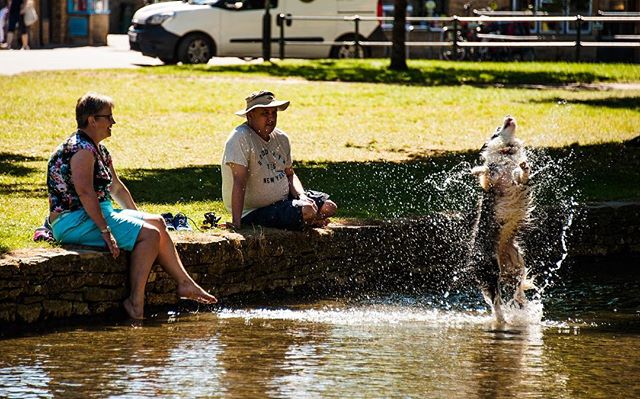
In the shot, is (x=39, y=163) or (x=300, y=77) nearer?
(x=39, y=163)

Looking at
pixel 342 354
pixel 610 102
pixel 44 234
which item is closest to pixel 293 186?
pixel 44 234

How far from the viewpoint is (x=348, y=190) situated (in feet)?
41.8

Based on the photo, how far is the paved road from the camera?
2773 cm

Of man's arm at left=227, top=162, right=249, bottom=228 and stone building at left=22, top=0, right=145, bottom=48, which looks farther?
stone building at left=22, top=0, right=145, bottom=48

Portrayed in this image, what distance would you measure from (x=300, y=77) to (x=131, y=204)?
1568 cm

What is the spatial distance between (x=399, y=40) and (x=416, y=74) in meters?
1.00

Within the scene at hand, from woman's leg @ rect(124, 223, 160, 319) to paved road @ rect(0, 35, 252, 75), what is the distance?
55.9ft

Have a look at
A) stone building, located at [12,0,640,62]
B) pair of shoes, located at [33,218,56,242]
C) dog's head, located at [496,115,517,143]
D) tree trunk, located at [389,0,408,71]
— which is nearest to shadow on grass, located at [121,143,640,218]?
dog's head, located at [496,115,517,143]

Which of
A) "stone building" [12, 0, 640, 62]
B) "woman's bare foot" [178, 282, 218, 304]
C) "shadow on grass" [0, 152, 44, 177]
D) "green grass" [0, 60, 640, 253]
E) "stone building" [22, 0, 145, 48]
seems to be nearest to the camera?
"woman's bare foot" [178, 282, 218, 304]

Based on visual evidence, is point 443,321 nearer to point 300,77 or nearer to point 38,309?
point 38,309

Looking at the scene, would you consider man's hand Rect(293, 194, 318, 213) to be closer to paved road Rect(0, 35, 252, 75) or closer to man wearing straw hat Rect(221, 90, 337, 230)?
man wearing straw hat Rect(221, 90, 337, 230)

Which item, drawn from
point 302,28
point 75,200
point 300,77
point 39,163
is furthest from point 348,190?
point 302,28

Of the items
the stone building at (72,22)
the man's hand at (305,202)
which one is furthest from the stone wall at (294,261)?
the stone building at (72,22)

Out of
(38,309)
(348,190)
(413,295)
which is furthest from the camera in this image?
(348,190)
